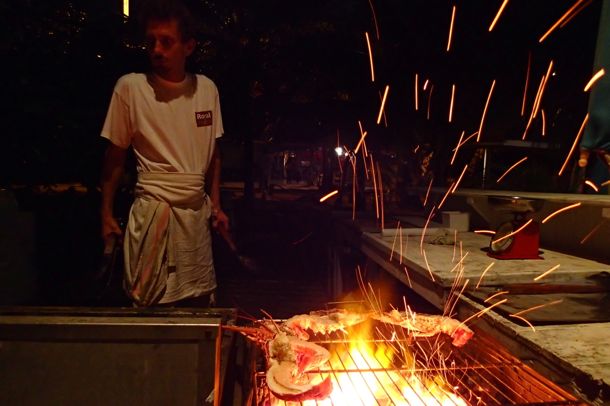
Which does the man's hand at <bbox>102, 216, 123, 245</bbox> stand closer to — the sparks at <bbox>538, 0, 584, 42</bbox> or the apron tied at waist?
the apron tied at waist

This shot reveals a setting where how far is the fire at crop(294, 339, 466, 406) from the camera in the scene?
80.3 inches

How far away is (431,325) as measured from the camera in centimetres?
236

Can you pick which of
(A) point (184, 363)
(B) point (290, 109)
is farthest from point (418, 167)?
(A) point (184, 363)

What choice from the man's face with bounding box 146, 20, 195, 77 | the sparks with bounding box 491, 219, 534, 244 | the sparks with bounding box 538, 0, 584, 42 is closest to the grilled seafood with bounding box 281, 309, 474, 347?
the sparks with bounding box 491, 219, 534, 244

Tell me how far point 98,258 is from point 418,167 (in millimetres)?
7911

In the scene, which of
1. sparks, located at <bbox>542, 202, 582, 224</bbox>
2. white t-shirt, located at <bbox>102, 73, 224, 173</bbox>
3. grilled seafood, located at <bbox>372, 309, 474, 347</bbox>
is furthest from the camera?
sparks, located at <bbox>542, 202, 582, 224</bbox>

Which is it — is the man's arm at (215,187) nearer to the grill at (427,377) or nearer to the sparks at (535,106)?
the grill at (427,377)

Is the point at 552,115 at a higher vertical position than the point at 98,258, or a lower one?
higher

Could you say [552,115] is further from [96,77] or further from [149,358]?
[149,358]

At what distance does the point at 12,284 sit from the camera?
527cm

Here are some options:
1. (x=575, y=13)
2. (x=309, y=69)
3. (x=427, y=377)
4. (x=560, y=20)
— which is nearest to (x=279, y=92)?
(x=309, y=69)

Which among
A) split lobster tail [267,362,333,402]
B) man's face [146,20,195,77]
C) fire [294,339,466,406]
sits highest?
man's face [146,20,195,77]

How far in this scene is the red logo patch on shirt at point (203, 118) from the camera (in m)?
2.61

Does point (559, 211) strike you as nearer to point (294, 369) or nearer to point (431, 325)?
point (431, 325)
